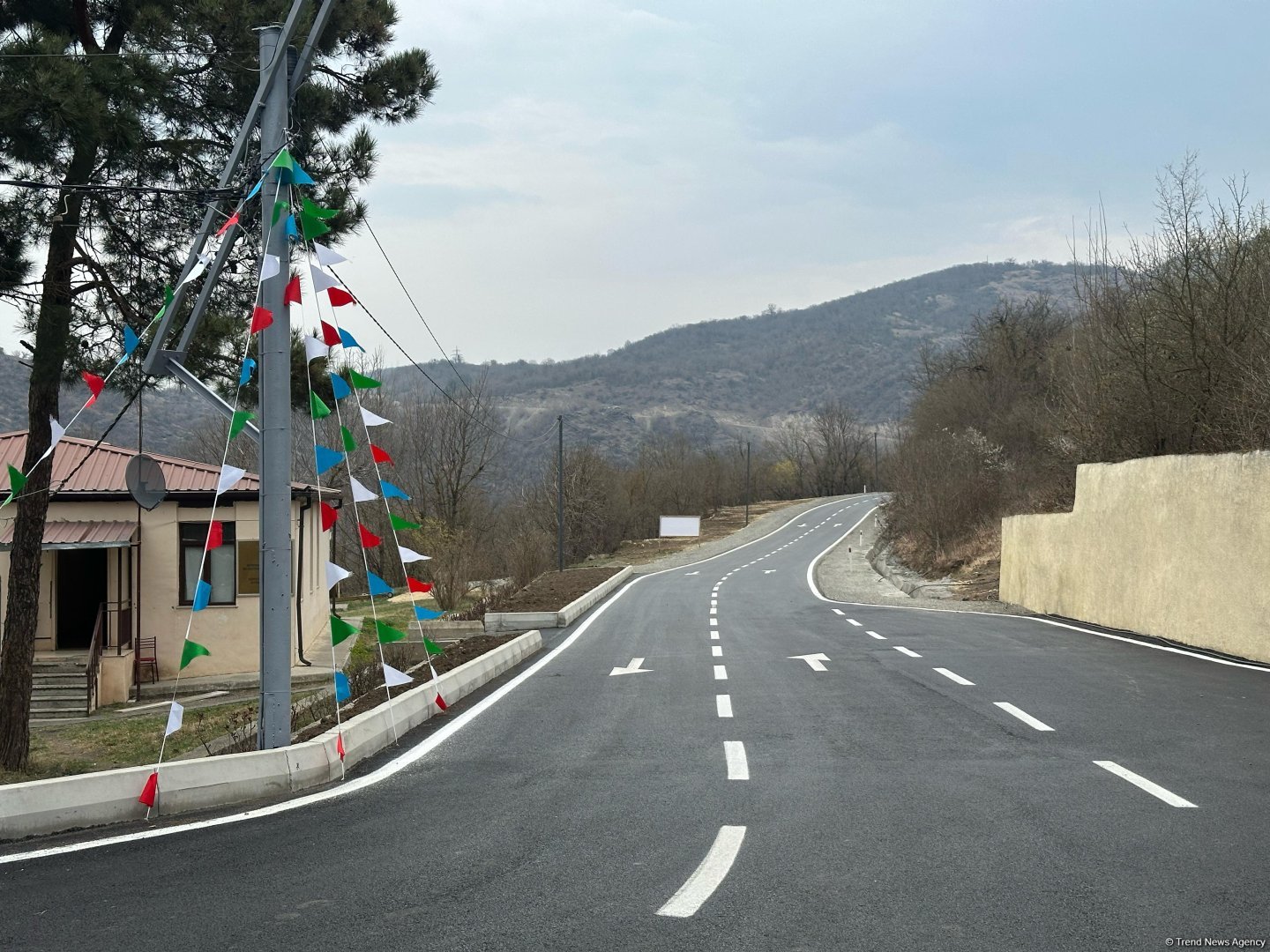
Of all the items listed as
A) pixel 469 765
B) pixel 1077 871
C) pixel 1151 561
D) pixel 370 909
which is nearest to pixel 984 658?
pixel 1151 561

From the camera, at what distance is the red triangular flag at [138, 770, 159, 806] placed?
6980mm

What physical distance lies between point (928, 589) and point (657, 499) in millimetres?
59752

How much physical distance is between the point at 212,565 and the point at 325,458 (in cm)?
1987

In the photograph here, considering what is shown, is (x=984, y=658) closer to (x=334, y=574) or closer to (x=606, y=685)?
(x=606, y=685)

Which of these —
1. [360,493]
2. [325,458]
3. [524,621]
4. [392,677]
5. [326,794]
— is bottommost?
[524,621]

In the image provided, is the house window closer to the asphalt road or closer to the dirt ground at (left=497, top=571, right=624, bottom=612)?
the dirt ground at (left=497, top=571, right=624, bottom=612)

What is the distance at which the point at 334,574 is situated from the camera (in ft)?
27.5

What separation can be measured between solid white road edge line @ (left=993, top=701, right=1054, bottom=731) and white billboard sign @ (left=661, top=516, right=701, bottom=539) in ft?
246

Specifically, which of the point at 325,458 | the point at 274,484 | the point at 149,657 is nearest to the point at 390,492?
the point at 325,458

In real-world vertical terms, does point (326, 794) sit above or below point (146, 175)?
below

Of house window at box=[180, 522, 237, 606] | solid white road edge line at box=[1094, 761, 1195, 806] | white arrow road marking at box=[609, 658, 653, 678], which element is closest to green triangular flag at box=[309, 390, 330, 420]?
solid white road edge line at box=[1094, 761, 1195, 806]

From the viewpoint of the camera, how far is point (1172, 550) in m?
16.5

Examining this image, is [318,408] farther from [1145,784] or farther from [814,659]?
[814,659]

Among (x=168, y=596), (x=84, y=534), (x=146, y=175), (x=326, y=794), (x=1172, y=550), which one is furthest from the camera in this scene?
(x=168, y=596)
